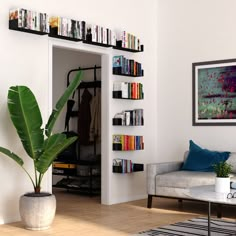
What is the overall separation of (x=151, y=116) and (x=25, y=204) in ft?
9.59

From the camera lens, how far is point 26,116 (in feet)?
16.4

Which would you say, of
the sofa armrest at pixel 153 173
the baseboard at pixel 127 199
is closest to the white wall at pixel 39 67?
the baseboard at pixel 127 199

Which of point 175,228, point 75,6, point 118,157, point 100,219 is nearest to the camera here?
point 175,228

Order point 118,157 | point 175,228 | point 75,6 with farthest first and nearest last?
point 118,157 < point 75,6 < point 175,228

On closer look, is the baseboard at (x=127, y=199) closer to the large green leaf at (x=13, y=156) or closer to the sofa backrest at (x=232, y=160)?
the sofa backrest at (x=232, y=160)

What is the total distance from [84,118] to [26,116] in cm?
280

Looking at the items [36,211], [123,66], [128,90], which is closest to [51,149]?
[36,211]

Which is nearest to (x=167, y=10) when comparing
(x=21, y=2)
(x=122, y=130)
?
(x=122, y=130)

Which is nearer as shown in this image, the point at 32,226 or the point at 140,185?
the point at 32,226

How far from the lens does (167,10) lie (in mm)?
7387

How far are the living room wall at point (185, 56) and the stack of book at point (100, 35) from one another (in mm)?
1186

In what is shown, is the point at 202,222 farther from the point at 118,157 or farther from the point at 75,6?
the point at 75,6

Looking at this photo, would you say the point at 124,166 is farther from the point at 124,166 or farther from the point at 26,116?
the point at 26,116

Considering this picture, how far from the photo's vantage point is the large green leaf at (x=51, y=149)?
5.00 metres
